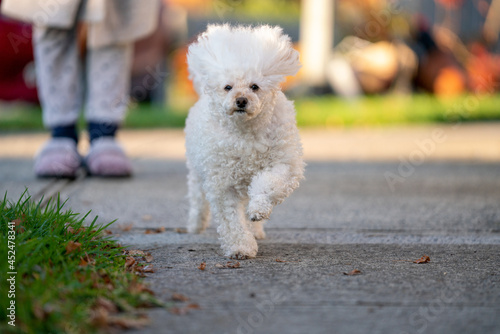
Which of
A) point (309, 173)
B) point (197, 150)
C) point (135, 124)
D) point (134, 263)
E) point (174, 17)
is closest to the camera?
point (134, 263)

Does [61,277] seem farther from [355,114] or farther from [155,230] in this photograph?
[355,114]

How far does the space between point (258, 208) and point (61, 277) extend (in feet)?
3.09

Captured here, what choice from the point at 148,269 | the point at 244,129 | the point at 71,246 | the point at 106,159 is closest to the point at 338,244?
the point at 244,129

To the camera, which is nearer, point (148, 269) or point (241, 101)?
point (148, 269)

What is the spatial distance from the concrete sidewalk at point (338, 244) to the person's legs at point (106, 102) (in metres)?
0.19

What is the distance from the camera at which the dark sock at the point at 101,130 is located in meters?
5.27

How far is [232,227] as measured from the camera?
10.8 ft

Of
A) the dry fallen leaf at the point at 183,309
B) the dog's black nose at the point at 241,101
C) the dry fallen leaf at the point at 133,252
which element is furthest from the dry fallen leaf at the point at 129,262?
the dog's black nose at the point at 241,101

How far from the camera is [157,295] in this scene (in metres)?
2.58

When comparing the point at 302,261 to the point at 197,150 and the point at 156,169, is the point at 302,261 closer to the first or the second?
the point at 197,150

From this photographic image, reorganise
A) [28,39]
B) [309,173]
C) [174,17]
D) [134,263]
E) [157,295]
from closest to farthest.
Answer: [157,295] → [134,263] → [309,173] → [28,39] → [174,17]

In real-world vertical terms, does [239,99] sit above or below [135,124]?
above

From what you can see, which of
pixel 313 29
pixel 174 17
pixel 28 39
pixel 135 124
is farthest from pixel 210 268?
pixel 174 17

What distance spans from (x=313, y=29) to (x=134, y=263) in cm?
925
